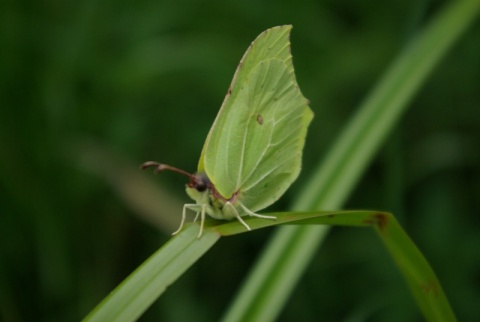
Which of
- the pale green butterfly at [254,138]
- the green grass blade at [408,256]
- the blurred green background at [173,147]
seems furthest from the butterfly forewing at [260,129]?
the blurred green background at [173,147]

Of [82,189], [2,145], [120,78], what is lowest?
[82,189]

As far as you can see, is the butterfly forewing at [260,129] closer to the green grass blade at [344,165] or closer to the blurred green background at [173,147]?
the green grass blade at [344,165]

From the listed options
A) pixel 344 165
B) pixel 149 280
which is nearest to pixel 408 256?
pixel 149 280

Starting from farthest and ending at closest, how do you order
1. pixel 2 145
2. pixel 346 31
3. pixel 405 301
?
pixel 346 31 → pixel 2 145 → pixel 405 301

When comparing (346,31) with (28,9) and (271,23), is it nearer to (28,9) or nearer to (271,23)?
(271,23)

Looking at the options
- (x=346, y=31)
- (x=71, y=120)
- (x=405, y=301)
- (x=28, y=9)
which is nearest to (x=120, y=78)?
(x=71, y=120)
